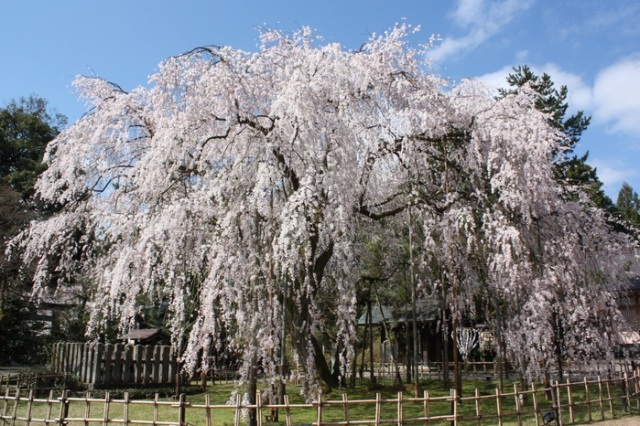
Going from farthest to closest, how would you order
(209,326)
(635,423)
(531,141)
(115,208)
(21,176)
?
(21,176)
(115,208)
(531,141)
(635,423)
(209,326)

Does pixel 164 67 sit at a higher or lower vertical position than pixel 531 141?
higher

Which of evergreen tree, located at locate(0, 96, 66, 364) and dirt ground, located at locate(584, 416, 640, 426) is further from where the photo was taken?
evergreen tree, located at locate(0, 96, 66, 364)

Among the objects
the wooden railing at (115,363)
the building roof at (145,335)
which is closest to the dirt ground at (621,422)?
the wooden railing at (115,363)

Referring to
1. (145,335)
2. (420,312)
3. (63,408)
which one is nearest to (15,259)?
(145,335)

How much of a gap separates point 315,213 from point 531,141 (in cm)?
466

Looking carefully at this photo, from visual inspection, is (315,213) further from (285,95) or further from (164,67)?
(164,67)

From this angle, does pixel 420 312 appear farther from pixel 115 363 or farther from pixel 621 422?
pixel 621 422

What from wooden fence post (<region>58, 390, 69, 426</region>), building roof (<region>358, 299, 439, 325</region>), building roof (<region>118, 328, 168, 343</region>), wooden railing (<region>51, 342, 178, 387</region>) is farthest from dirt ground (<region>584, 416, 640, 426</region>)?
building roof (<region>118, 328, 168, 343</region>)

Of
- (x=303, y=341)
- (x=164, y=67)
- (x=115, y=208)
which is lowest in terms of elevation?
(x=303, y=341)

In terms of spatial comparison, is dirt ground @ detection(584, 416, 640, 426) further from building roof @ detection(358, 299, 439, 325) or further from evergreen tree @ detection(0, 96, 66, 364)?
evergreen tree @ detection(0, 96, 66, 364)

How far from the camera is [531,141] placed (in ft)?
33.2

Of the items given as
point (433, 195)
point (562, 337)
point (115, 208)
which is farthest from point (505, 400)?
point (115, 208)

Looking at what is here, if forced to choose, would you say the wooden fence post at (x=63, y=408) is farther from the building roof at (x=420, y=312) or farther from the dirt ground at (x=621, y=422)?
the building roof at (x=420, y=312)

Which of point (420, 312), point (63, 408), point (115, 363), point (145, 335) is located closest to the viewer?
point (63, 408)
